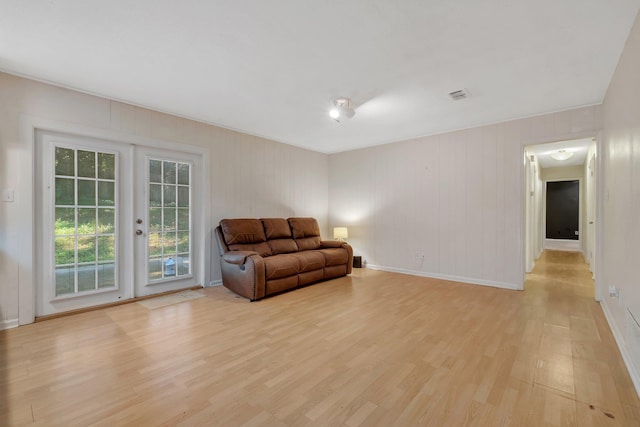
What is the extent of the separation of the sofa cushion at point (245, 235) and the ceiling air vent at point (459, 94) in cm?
318

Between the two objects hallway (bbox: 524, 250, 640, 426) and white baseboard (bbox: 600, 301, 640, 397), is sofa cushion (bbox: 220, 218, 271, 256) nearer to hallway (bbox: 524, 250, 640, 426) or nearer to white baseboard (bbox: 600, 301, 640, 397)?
hallway (bbox: 524, 250, 640, 426)

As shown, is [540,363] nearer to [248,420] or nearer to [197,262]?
[248,420]

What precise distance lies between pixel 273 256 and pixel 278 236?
70 centimetres

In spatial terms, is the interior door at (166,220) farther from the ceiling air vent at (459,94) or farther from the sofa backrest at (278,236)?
the ceiling air vent at (459,94)

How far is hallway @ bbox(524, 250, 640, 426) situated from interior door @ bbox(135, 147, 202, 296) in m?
4.02

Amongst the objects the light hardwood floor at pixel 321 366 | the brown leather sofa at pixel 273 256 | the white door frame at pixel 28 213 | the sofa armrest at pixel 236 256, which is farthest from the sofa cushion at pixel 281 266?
the white door frame at pixel 28 213

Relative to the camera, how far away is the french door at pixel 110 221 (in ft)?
9.83

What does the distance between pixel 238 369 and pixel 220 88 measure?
2717 mm

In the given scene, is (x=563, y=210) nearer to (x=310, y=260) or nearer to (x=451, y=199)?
(x=451, y=199)

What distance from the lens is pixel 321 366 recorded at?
6.68 feet

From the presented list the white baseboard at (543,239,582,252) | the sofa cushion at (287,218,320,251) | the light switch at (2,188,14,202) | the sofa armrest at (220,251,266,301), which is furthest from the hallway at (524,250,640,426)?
the white baseboard at (543,239,582,252)

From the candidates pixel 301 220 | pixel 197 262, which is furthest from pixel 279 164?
pixel 197 262

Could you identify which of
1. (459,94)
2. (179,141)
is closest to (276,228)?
(179,141)

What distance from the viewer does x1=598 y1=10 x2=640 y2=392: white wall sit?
1.94 meters
